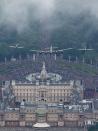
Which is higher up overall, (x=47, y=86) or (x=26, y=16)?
(x=26, y=16)

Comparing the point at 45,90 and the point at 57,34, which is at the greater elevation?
the point at 57,34

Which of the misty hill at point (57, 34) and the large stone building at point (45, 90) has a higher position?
the misty hill at point (57, 34)

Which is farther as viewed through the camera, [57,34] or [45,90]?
[57,34]

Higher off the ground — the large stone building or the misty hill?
the misty hill

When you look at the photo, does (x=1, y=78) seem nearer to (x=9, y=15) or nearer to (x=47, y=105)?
(x=47, y=105)

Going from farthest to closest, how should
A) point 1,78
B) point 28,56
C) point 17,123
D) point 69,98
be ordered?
point 28,56
point 1,78
point 69,98
point 17,123

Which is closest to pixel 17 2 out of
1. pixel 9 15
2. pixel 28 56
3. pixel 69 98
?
pixel 9 15

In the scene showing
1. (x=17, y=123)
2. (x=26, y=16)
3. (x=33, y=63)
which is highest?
(x=26, y=16)

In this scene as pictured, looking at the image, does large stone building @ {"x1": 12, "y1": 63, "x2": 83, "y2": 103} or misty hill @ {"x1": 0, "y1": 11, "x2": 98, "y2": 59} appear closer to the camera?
large stone building @ {"x1": 12, "y1": 63, "x2": 83, "y2": 103}
